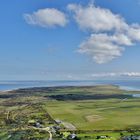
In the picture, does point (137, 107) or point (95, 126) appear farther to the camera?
point (137, 107)

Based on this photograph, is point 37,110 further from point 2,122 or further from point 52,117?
point 2,122

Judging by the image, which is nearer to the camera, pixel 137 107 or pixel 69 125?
pixel 69 125

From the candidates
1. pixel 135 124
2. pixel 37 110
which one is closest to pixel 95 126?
pixel 135 124

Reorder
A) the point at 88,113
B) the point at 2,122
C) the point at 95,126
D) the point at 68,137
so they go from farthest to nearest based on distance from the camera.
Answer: the point at 88,113 → the point at 2,122 → the point at 95,126 → the point at 68,137

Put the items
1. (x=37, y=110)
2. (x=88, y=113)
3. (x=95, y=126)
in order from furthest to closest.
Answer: (x=37, y=110) → (x=88, y=113) → (x=95, y=126)

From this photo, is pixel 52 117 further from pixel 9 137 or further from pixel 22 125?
pixel 9 137

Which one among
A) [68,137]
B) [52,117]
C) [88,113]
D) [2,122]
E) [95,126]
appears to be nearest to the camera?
[68,137]

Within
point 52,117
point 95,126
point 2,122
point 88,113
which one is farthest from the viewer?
point 88,113

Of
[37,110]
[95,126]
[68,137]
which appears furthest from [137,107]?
[68,137]
